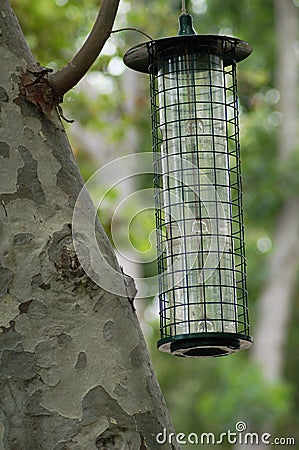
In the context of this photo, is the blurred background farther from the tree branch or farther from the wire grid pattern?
the tree branch

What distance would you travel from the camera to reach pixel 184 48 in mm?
2135

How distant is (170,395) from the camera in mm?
13945

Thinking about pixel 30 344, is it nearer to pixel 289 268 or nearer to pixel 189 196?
pixel 189 196

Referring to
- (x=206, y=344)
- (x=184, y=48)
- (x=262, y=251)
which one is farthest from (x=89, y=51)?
(x=262, y=251)

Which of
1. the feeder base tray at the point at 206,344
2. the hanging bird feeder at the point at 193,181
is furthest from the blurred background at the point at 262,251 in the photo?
the feeder base tray at the point at 206,344

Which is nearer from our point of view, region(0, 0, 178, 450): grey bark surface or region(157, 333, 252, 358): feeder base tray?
region(0, 0, 178, 450): grey bark surface

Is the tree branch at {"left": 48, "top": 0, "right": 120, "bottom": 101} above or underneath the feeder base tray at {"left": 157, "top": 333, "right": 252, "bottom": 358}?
above

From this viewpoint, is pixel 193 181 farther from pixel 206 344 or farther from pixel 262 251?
pixel 262 251

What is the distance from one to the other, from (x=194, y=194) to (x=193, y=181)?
3 cm

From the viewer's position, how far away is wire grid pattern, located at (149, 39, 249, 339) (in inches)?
84.4

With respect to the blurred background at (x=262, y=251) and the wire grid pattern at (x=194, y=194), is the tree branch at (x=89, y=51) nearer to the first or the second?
the wire grid pattern at (x=194, y=194)

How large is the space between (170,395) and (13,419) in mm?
12577

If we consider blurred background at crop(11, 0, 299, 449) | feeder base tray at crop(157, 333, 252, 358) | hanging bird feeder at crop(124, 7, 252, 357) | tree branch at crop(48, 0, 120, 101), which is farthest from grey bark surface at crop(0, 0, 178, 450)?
blurred background at crop(11, 0, 299, 449)

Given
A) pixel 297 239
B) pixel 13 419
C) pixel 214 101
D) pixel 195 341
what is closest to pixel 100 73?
pixel 214 101
